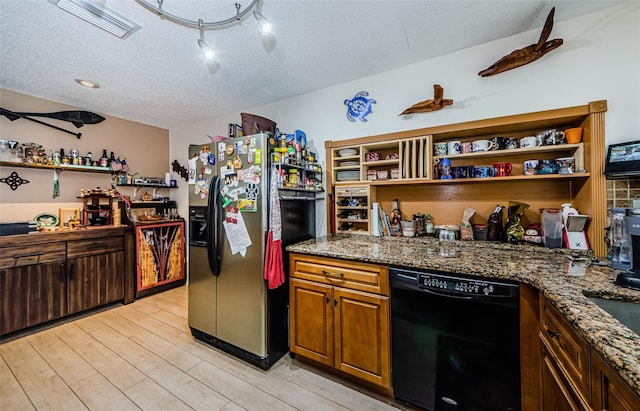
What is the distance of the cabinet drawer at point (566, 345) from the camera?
839 mm

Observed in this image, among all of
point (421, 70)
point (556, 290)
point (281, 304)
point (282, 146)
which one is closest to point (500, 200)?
point (556, 290)

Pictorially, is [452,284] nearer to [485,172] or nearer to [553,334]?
[553,334]

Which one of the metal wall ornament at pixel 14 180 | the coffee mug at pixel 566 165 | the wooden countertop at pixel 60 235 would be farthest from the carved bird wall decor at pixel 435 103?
the metal wall ornament at pixel 14 180

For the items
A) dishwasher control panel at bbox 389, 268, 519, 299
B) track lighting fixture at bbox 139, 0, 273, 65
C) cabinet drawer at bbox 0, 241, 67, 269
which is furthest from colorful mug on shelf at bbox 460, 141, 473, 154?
cabinet drawer at bbox 0, 241, 67, 269

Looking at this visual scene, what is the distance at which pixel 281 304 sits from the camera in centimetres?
210

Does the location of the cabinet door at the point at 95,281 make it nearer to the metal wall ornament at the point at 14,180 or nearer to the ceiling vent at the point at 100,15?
the metal wall ornament at the point at 14,180

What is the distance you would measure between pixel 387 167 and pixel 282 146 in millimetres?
1068

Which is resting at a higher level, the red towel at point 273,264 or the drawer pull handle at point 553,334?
the red towel at point 273,264

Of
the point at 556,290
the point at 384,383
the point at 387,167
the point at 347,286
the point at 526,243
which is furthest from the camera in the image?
the point at 387,167

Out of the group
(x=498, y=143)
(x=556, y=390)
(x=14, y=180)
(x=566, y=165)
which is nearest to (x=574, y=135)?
(x=566, y=165)

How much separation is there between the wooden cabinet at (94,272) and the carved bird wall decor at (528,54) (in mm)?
4253

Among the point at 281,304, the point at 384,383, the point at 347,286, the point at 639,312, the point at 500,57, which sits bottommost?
the point at 384,383

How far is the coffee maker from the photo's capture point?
3.53 ft

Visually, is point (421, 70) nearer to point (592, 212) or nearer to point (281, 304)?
point (592, 212)
